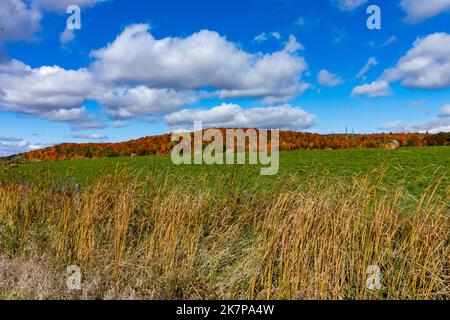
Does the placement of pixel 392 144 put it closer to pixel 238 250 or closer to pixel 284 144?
pixel 284 144

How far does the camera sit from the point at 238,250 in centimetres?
506

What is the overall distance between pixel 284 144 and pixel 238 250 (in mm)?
24125

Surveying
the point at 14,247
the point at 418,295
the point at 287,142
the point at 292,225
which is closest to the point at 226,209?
the point at 292,225

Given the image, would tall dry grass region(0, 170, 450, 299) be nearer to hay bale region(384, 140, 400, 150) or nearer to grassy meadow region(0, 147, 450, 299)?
grassy meadow region(0, 147, 450, 299)

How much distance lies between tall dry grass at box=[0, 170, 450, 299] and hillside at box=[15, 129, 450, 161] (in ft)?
75.8

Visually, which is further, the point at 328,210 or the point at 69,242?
the point at 69,242

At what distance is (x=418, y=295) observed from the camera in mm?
3891

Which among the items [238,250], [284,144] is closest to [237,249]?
[238,250]

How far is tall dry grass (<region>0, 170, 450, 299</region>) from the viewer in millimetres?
4074

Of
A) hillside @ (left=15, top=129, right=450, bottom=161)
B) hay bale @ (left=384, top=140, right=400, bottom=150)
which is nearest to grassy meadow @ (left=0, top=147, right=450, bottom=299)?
hay bale @ (left=384, top=140, right=400, bottom=150)

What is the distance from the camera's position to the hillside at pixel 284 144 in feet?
92.7
